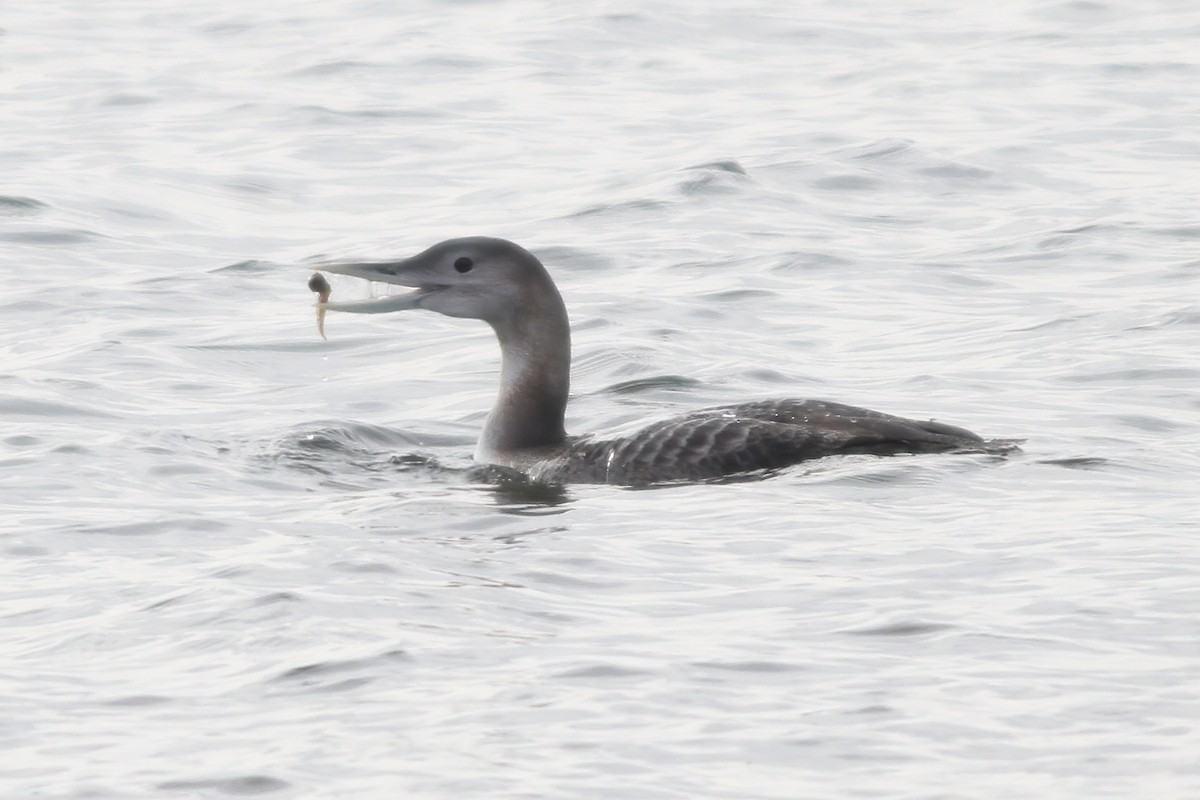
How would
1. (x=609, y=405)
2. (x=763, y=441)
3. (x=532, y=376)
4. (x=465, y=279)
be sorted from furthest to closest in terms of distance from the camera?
(x=609, y=405), (x=532, y=376), (x=465, y=279), (x=763, y=441)

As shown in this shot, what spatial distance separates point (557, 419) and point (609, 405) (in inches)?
47.9

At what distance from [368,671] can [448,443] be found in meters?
3.88

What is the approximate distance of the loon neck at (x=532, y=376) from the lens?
29.8 feet

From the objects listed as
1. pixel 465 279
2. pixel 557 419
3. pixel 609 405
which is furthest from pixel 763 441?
pixel 609 405

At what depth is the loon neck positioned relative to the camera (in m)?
9.08

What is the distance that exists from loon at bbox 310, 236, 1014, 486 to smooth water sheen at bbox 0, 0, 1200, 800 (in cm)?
13

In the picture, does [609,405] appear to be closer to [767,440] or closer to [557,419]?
[557,419]

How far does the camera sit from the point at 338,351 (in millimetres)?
11594

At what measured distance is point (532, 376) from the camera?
9.13 metres

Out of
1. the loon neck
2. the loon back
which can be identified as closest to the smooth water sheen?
the loon back

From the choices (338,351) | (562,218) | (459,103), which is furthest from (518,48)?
(338,351)

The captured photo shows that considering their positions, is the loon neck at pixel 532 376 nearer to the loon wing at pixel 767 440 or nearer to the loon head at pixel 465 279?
the loon head at pixel 465 279

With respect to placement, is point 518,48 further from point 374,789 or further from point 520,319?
point 374,789

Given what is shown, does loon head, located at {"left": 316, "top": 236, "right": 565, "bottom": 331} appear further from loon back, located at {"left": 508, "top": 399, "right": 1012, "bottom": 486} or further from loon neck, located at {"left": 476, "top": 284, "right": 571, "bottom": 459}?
loon back, located at {"left": 508, "top": 399, "right": 1012, "bottom": 486}
